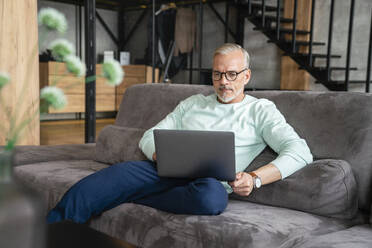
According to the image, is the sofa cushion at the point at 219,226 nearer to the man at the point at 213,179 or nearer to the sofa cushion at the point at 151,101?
the man at the point at 213,179

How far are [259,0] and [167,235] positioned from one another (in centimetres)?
622

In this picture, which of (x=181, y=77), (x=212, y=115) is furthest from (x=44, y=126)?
(x=212, y=115)

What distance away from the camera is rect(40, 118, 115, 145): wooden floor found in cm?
504

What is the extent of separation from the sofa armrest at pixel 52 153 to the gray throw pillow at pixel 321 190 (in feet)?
4.22

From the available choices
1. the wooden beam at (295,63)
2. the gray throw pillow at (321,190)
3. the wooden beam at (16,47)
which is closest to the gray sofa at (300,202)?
the gray throw pillow at (321,190)

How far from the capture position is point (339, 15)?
5.77m

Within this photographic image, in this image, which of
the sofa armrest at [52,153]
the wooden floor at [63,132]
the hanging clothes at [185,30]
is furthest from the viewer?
the hanging clothes at [185,30]

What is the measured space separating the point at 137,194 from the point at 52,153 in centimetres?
94

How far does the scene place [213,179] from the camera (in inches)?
60.6

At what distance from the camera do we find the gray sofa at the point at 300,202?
1.36m

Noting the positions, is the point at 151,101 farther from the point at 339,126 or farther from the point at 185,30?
the point at 185,30

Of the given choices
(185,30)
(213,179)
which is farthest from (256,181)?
(185,30)

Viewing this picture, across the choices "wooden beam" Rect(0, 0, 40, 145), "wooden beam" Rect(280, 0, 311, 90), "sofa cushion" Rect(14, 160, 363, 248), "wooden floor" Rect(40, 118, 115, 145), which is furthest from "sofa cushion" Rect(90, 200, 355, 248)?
"wooden beam" Rect(280, 0, 311, 90)

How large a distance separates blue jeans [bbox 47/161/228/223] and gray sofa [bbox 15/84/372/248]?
44 millimetres
